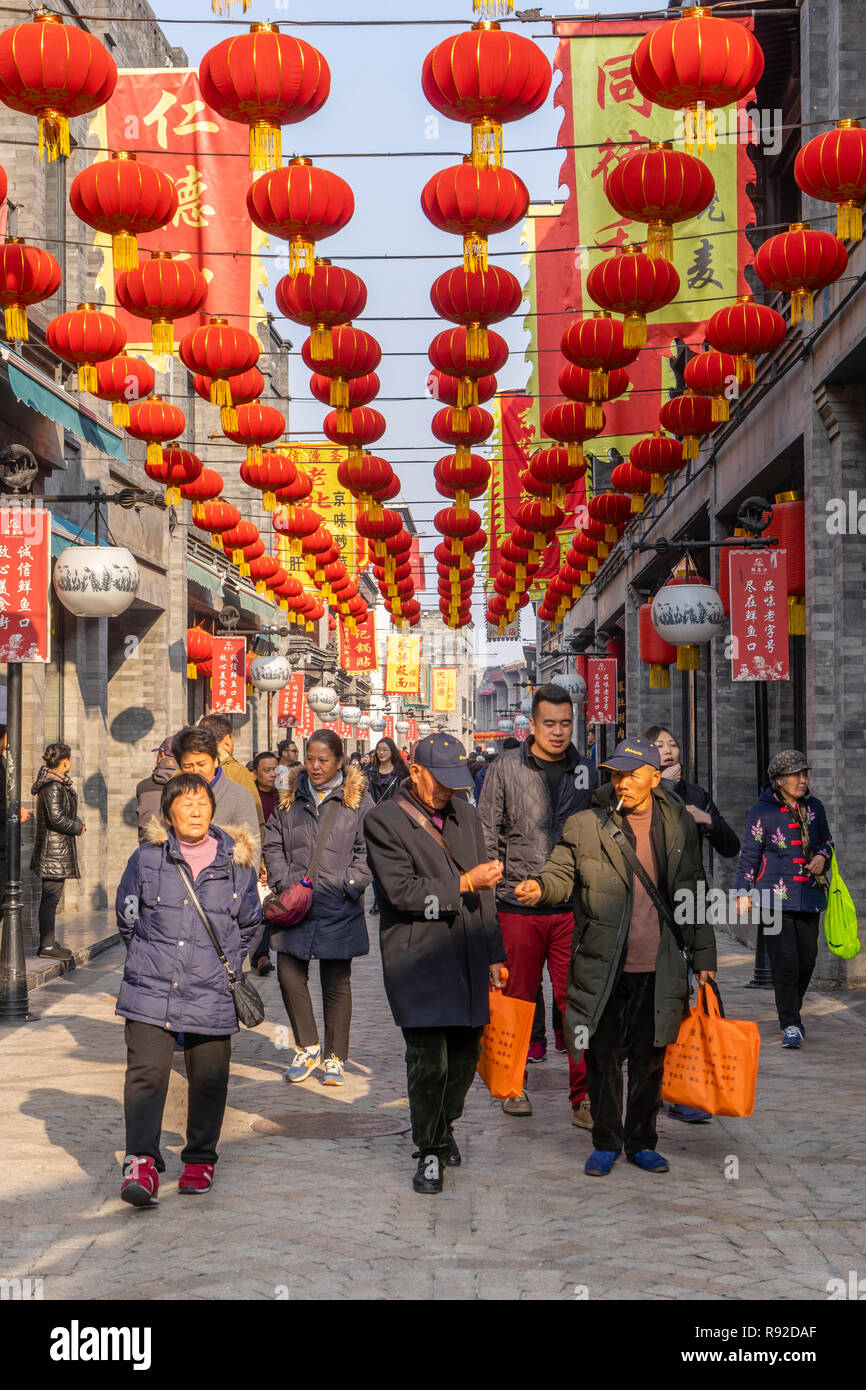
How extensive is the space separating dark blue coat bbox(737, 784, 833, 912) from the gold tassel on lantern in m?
5.74

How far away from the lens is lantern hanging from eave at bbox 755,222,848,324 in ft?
31.1

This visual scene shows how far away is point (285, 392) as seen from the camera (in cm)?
4325

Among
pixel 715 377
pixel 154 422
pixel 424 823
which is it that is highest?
pixel 715 377

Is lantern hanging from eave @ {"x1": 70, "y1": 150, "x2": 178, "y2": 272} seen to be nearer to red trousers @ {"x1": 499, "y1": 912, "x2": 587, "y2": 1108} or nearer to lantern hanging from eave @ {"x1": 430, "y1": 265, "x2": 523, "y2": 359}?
lantern hanging from eave @ {"x1": 430, "y1": 265, "x2": 523, "y2": 359}

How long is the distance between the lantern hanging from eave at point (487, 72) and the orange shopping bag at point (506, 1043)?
16.2 ft

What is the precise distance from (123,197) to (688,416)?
595 cm

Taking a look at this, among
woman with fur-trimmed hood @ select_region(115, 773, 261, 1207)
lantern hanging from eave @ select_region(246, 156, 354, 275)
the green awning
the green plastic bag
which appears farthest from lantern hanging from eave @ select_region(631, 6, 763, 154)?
the green awning

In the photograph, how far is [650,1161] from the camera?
6.35 meters

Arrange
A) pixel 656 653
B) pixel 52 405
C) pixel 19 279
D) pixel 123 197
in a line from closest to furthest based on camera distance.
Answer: pixel 123 197
pixel 19 279
pixel 52 405
pixel 656 653

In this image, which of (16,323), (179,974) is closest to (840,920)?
(179,974)

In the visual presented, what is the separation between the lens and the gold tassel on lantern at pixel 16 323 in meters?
9.84

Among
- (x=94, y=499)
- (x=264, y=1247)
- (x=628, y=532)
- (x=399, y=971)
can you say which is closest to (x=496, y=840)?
(x=399, y=971)

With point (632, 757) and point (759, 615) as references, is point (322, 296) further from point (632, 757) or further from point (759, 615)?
point (632, 757)

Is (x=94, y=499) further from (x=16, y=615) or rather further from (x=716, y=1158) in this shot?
(x=716, y=1158)
